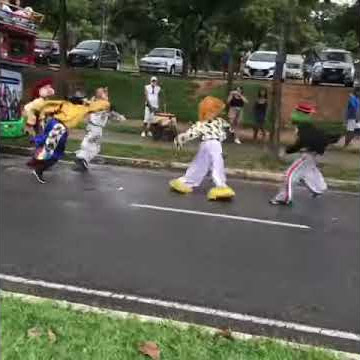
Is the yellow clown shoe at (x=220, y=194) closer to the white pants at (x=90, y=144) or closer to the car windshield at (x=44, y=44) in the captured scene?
the white pants at (x=90, y=144)

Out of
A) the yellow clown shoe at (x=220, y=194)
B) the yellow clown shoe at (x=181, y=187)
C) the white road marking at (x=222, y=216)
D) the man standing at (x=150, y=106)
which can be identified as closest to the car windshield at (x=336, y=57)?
the man standing at (x=150, y=106)

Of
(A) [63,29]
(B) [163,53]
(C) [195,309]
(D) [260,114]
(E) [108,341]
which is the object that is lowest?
(D) [260,114]

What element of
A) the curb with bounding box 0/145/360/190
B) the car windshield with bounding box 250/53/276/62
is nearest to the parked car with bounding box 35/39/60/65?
the car windshield with bounding box 250/53/276/62

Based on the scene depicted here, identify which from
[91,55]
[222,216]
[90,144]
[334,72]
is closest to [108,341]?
[222,216]

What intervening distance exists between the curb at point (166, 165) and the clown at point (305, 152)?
2300 mm

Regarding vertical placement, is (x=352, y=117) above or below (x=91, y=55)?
below

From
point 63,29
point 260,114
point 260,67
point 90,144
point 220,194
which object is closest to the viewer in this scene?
point 220,194

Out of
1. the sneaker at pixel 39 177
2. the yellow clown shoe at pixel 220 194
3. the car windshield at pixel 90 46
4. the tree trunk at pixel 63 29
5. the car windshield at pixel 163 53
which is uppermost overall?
the tree trunk at pixel 63 29

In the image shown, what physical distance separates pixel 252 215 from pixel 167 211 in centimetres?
102

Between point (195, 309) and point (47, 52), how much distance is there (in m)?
31.0

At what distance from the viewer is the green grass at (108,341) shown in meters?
3.90

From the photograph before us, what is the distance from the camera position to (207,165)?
11070mm

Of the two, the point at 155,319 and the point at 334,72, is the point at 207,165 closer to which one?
the point at 155,319

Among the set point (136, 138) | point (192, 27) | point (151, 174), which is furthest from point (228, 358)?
point (192, 27)
